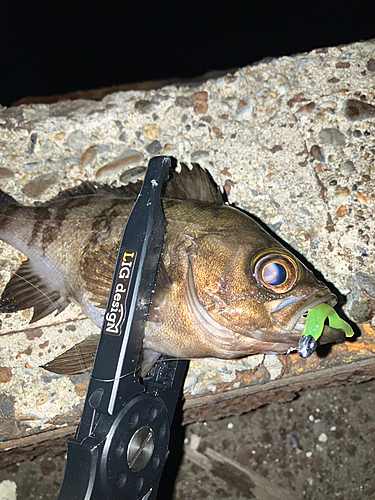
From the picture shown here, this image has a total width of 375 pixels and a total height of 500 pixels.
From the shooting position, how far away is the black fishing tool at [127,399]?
1.29 meters

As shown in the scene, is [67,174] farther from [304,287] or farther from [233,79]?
[304,287]

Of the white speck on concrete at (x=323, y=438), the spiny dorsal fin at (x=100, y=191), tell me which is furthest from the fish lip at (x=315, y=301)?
the white speck on concrete at (x=323, y=438)

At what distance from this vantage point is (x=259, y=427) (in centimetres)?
265

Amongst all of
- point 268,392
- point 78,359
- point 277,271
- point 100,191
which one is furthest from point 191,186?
point 268,392

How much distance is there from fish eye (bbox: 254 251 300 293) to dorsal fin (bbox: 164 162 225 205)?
0.49 metres

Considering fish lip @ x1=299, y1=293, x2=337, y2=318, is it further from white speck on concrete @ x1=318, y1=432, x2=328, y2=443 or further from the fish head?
white speck on concrete @ x1=318, y1=432, x2=328, y2=443

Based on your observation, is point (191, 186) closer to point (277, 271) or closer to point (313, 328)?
point (277, 271)

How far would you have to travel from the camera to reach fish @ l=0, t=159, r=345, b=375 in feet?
4.60

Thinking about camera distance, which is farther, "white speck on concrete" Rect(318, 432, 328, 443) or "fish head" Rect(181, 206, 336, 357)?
"white speck on concrete" Rect(318, 432, 328, 443)

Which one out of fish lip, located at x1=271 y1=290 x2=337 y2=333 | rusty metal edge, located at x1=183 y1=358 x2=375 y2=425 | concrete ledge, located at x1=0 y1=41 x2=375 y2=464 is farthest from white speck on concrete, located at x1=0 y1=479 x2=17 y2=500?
fish lip, located at x1=271 y1=290 x2=337 y2=333

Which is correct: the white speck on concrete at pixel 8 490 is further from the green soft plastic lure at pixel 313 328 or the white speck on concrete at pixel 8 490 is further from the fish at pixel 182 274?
the green soft plastic lure at pixel 313 328

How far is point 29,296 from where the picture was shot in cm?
202

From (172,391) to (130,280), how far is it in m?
0.47

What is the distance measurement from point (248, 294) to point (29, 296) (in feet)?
3.79
